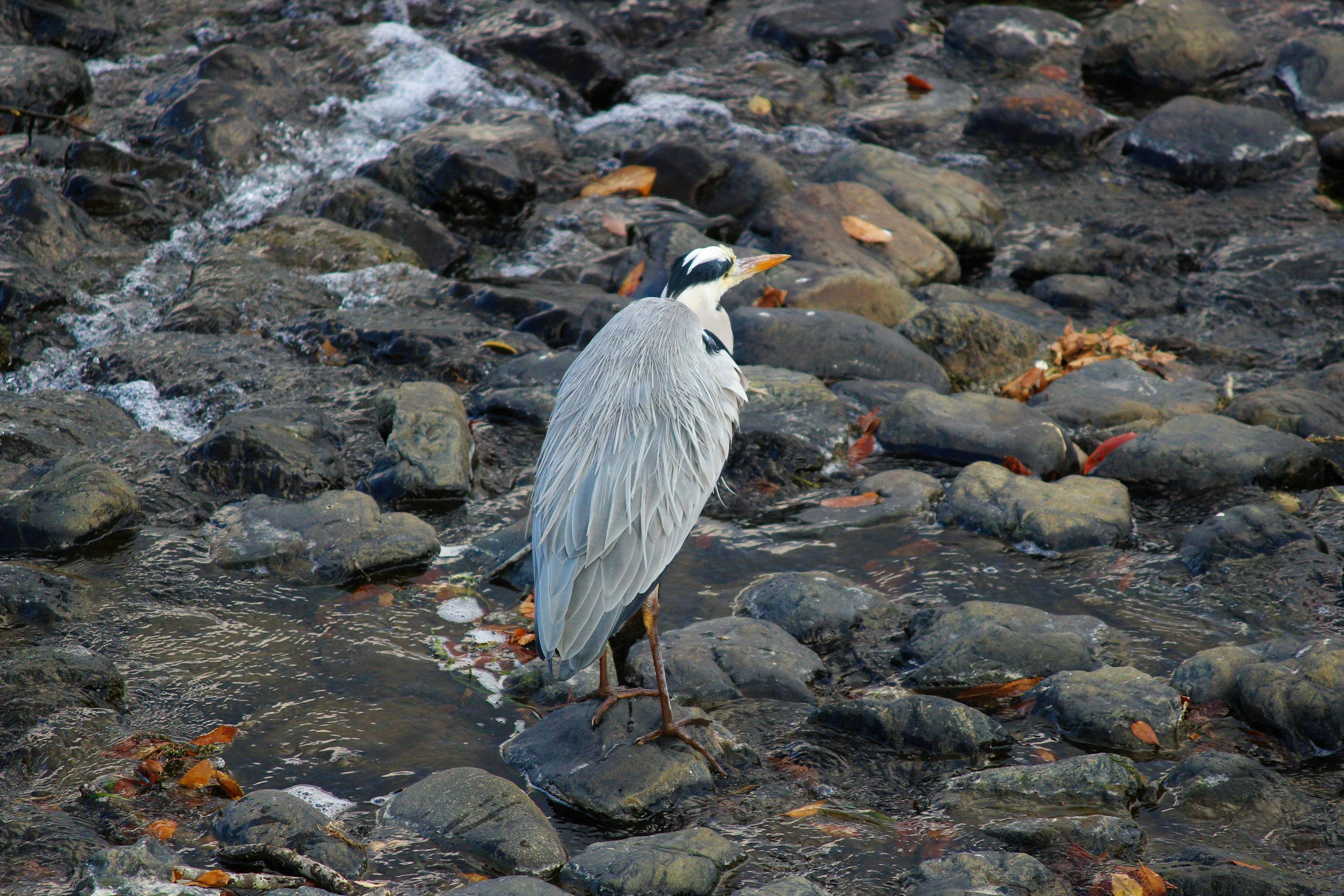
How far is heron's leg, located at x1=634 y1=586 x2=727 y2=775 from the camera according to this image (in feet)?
11.7

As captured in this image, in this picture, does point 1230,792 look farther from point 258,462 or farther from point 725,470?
point 258,462

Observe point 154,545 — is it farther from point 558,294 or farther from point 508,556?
point 558,294

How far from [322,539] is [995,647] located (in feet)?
8.70

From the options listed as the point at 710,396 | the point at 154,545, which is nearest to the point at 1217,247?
the point at 710,396

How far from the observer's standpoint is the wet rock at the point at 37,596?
409 centimetres

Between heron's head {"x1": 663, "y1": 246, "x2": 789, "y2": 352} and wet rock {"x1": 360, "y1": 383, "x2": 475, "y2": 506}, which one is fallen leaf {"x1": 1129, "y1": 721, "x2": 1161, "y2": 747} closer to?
heron's head {"x1": 663, "y1": 246, "x2": 789, "y2": 352}

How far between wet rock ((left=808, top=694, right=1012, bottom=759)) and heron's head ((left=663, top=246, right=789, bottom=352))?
153cm

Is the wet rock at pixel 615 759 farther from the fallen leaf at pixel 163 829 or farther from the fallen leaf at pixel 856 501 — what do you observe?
the fallen leaf at pixel 856 501

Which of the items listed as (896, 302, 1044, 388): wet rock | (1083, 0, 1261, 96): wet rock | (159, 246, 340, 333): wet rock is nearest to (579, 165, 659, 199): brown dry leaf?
(159, 246, 340, 333): wet rock

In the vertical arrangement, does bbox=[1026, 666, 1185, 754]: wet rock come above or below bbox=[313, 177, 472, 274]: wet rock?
below

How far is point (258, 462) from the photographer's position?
514 centimetres

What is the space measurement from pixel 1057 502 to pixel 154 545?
3842 millimetres

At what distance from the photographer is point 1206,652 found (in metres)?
Result: 4.01

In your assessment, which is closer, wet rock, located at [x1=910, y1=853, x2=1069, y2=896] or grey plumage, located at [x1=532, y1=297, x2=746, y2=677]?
wet rock, located at [x1=910, y1=853, x2=1069, y2=896]
